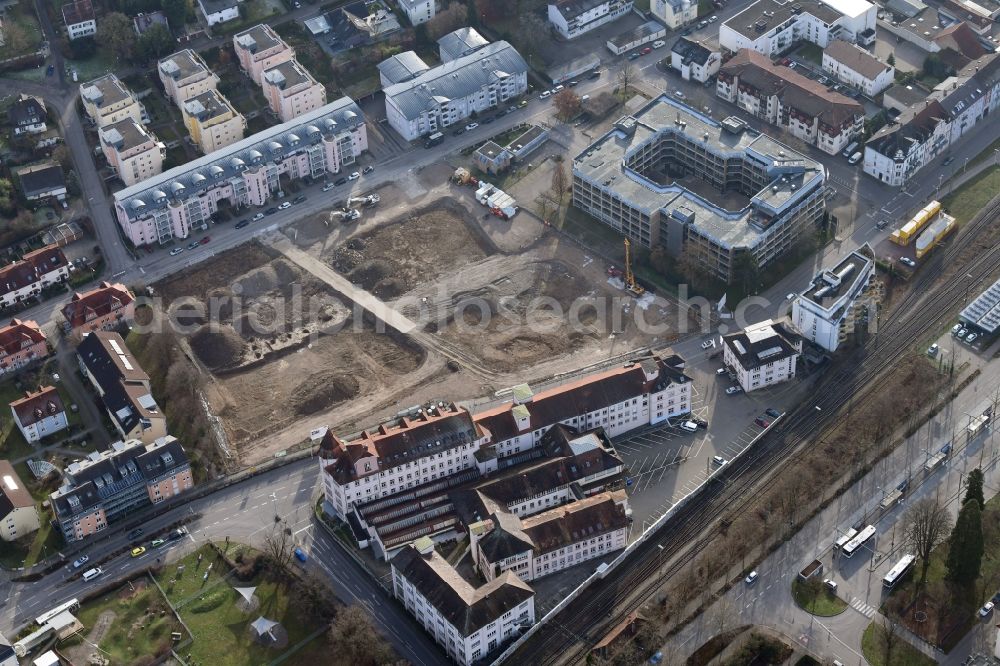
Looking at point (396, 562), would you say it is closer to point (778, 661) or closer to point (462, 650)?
point (462, 650)

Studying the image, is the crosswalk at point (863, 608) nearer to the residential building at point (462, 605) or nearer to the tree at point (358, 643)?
the residential building at point (462, 605)

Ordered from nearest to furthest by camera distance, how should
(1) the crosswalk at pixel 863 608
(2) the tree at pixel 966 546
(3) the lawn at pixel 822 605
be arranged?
1. (2) the tree at pixel 966 546
2. (1) the crosswalk at pixel 863 608
3. (3) the lawn at pixel 822 605

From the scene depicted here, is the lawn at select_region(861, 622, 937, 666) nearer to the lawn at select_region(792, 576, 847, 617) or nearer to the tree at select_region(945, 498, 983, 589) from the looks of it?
the lawn at select_region(792, 576, 847, 617)

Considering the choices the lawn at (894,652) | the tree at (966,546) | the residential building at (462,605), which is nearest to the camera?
the residential building at (462,605)

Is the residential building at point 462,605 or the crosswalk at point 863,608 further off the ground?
the residential building at point 462,605

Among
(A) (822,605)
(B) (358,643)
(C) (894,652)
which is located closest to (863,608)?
(A) (822,605)

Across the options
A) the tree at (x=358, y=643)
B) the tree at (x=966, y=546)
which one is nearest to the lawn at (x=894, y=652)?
the tree at (x=966, y=546)

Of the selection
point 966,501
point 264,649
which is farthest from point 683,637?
point 264,649
